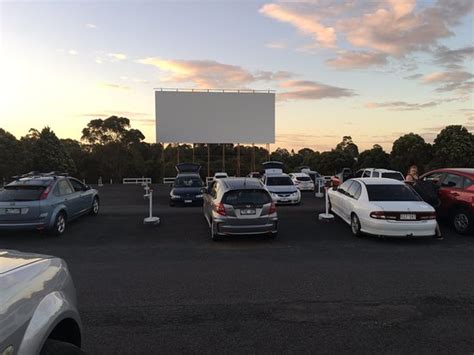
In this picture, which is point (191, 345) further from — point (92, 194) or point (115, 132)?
point (115, 132)

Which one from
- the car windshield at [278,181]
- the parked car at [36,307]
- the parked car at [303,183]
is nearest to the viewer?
the parked car at [36,307]

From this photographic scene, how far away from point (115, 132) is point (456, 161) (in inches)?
2056

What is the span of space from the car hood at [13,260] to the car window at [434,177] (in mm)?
11926

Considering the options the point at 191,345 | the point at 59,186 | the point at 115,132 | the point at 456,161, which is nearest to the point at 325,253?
the point at 191,345

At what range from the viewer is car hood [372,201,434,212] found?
9.62 m

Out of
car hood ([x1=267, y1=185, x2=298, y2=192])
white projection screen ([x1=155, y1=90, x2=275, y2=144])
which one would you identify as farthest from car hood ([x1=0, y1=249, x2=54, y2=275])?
white projection screen ([x1=155, y1=90, x2=275, y2=144])

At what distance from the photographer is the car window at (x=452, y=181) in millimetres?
11164

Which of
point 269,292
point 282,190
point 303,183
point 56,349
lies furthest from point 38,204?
point 303,183

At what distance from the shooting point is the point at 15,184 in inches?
420

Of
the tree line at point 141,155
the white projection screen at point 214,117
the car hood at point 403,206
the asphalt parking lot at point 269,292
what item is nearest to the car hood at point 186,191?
the asphalt parking lot at point 269,292

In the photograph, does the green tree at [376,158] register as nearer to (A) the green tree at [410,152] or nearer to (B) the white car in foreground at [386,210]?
(A) the green tree at [410,152]

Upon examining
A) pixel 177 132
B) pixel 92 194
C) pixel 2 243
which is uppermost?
pixel 177 132

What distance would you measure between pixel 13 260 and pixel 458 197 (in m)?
11.3

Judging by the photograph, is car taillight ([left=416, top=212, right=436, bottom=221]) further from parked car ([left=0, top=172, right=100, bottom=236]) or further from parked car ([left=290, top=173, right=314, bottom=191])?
parked car ([left=290, top=173, right=314, bottom=191])
